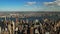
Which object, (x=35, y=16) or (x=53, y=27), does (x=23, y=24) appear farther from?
(x=53, y=27)

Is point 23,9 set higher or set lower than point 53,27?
higher

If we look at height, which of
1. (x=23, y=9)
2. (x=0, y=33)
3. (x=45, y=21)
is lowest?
(x=0, y=33)

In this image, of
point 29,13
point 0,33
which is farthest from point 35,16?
point 0,33

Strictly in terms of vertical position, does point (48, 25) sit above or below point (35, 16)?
below

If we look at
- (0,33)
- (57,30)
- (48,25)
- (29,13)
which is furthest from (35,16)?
(0,33)

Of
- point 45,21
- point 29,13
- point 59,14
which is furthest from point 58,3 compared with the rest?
point 29,13

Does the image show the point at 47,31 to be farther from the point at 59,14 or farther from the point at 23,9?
the point at 23,9
